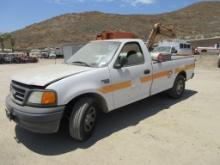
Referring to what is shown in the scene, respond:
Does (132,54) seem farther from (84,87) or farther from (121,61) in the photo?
(84,87)

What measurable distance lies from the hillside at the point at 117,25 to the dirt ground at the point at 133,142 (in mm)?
65468

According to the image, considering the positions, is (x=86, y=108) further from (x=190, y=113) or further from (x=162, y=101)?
(x=162, y=101)

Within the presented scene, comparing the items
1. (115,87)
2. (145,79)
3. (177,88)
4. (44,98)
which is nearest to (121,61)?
(115,87)

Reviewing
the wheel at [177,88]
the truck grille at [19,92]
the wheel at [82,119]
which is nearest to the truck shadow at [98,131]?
the wheel at [82,119]

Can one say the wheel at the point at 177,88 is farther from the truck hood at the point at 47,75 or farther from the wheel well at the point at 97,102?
the truck hood at the point at 47,75

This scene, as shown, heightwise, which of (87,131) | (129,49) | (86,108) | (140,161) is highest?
(129,49)

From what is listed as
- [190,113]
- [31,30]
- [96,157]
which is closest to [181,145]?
[96,157]

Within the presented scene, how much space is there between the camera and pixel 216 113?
617 cm

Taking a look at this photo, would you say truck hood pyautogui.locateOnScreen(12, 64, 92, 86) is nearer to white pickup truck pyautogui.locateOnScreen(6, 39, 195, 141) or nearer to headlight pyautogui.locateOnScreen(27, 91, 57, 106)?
white pickup truck pyautogui.locateOnScreen(6, 39, 195, 141)

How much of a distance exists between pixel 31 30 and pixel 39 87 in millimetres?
109900

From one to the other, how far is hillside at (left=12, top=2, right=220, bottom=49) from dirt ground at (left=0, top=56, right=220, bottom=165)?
6547cm

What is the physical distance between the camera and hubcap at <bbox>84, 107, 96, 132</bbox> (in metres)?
4.57

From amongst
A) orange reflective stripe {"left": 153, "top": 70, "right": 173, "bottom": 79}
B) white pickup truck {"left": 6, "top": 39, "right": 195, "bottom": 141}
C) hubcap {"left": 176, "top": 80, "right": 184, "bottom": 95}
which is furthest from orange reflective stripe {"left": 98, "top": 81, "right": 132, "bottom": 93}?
hubcap {"left": 176, "top": 80, "right": 184, "bottom": 95}

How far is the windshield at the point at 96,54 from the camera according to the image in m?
5.09
